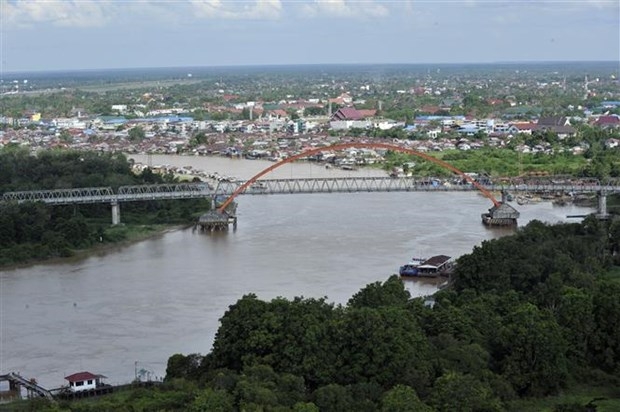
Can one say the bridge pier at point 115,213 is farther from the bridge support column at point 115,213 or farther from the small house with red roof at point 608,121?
the small house with red roof at point 608,121

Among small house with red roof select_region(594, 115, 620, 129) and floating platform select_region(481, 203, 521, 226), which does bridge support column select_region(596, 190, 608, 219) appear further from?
small house with red roof select_region(594, 115, 620, 129)

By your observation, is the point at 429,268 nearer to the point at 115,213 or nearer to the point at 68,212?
the point at 115,213

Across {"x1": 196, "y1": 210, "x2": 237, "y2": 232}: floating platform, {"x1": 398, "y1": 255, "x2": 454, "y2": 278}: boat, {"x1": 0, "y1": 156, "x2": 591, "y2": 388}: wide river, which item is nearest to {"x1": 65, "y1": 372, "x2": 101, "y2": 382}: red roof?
{"x1": 0, "y1": 156, "x2": 591, "y2": 388}: wide river

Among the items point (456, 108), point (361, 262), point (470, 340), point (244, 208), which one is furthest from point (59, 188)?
point (456, 108)

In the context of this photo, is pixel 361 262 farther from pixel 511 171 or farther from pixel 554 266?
pixel 511 171

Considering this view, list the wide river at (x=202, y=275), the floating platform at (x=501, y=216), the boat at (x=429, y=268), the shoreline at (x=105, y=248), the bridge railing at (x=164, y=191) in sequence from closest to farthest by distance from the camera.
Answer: the wide river at (x=202, y=275) < the boat at (x=429, y=268) < the shoreline at (x=105, y=248) < the floating platform at (x=501, y=216) < the bridge railing at (x=164, y=191)

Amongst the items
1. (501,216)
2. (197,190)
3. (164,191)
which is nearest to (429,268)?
(501,216)

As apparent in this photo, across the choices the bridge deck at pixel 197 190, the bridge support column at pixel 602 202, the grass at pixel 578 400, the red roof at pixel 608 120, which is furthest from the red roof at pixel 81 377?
the red roof at pixel 608 120
